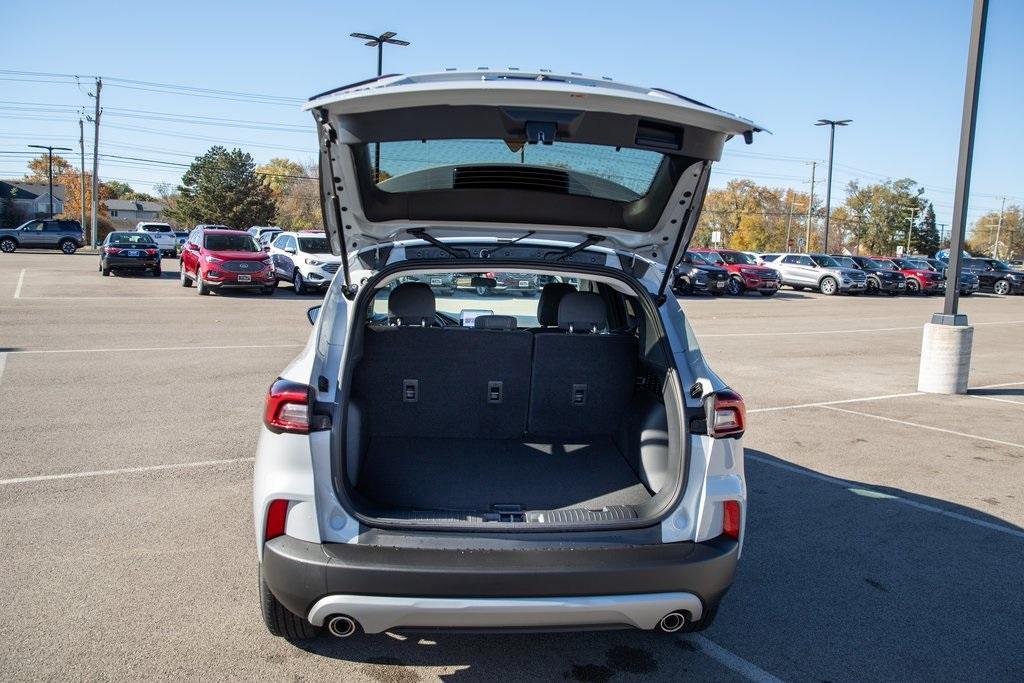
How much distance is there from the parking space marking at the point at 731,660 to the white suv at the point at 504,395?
0.32m

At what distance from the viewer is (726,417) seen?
10.5 feet

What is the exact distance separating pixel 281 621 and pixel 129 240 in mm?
27932

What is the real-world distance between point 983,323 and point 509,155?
22.8 m

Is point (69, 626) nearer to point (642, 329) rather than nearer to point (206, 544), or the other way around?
point (206, 544)

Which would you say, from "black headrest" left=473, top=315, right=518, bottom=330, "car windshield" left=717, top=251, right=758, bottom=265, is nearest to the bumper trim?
"black headrest" left=473, top=315, right=518, bottom=330

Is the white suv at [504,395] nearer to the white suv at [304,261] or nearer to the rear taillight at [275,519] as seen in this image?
the rear taillight at [275,519]

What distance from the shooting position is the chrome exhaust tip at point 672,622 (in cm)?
287

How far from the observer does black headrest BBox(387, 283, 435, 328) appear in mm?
4207

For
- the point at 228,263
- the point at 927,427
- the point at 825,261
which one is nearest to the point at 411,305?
the point at 927,427

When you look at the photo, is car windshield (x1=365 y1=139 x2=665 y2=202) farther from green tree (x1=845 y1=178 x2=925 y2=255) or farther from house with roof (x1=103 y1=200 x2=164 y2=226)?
house with roof (x1=103 y1=200 x2=164 y2=226)

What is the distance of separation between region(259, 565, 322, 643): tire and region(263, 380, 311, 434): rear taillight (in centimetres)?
62

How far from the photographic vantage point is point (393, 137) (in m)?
3.10

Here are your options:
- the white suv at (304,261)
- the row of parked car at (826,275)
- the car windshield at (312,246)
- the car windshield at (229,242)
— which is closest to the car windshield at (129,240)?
the white suv at (304,261)

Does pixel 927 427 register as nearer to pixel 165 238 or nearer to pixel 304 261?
pixel 304 261
